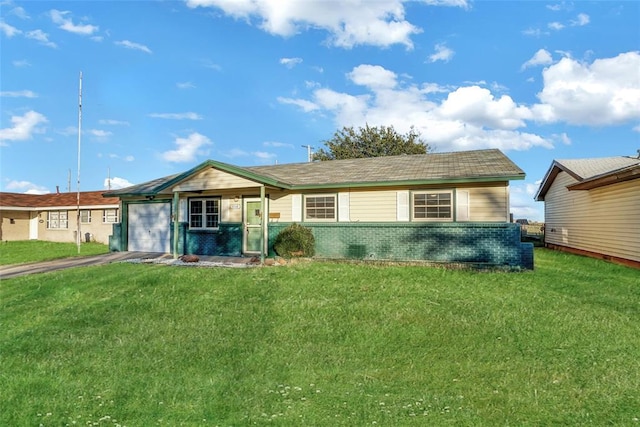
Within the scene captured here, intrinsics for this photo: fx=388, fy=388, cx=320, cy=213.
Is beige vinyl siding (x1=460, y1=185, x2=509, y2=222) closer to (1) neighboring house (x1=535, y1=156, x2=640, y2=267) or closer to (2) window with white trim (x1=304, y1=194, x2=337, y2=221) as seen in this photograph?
(1) neighboring house (x1=535, y1=156, x2=640, y2=267)

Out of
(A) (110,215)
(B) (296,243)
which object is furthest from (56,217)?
(B) (296,243)

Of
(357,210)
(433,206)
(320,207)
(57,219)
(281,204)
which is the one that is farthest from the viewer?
(57,219)

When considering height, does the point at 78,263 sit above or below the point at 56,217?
below

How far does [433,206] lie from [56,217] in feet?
84.8

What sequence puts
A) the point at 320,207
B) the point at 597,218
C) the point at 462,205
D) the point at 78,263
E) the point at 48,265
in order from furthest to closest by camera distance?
the point at 597,218, the point at 320,207, the point at 78,263, the point at 48,265, the point at 462,205

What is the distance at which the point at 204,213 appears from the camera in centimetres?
1510

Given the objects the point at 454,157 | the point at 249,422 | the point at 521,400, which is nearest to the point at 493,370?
the point at 521,400

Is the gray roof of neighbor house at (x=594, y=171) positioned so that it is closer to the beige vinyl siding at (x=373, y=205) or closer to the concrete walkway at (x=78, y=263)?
the beige vinyl siding at (x=373, y=205)

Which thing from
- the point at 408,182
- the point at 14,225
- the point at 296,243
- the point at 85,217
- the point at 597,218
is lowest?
the point at 296,243

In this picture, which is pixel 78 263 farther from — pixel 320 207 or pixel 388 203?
pixel 388 203

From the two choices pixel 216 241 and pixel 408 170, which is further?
pixel 216 241

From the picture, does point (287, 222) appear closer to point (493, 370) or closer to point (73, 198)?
point (493, 370)

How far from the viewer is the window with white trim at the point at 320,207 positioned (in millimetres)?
13508

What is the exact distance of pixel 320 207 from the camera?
13.7 meters
